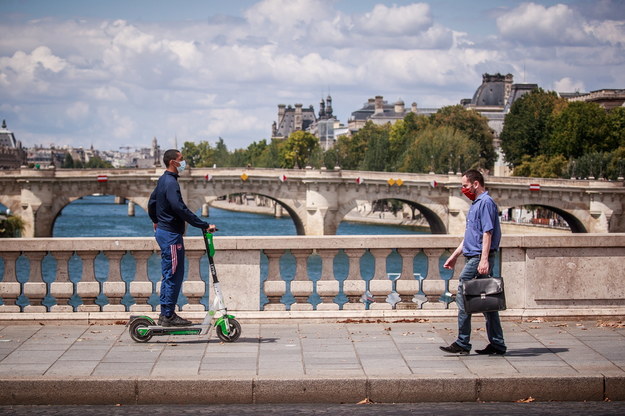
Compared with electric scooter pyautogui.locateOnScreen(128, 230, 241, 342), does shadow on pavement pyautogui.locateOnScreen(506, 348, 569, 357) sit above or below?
below

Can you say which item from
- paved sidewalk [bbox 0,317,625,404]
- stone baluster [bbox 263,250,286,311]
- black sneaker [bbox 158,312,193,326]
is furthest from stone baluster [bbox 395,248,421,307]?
black sneaker [bbox 158,312,193,326]

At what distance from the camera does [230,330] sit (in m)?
10.1

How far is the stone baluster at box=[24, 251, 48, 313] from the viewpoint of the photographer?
11211 millimetres

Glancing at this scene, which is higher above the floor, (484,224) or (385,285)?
(484,224)

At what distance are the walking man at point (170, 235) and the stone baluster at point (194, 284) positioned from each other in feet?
3.36

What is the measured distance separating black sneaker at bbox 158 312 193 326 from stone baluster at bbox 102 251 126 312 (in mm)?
1218

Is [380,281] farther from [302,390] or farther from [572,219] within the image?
[572,219]

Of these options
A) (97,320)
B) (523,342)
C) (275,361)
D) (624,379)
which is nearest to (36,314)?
(97,320)

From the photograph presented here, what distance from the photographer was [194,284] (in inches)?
441

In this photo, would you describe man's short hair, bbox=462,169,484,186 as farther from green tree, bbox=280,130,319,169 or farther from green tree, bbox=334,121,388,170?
green tree, bbox=280,130,319,169

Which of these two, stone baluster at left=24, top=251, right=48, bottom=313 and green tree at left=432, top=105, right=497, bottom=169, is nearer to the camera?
stone baluster at left=24, top=251, right=48, bottom=313

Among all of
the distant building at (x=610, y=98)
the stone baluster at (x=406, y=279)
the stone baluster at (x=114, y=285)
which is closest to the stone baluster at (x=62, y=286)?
the stone baluster at (x=114, y=285)

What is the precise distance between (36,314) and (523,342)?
5.18 metres

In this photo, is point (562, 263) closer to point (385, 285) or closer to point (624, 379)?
point (385, 285)
